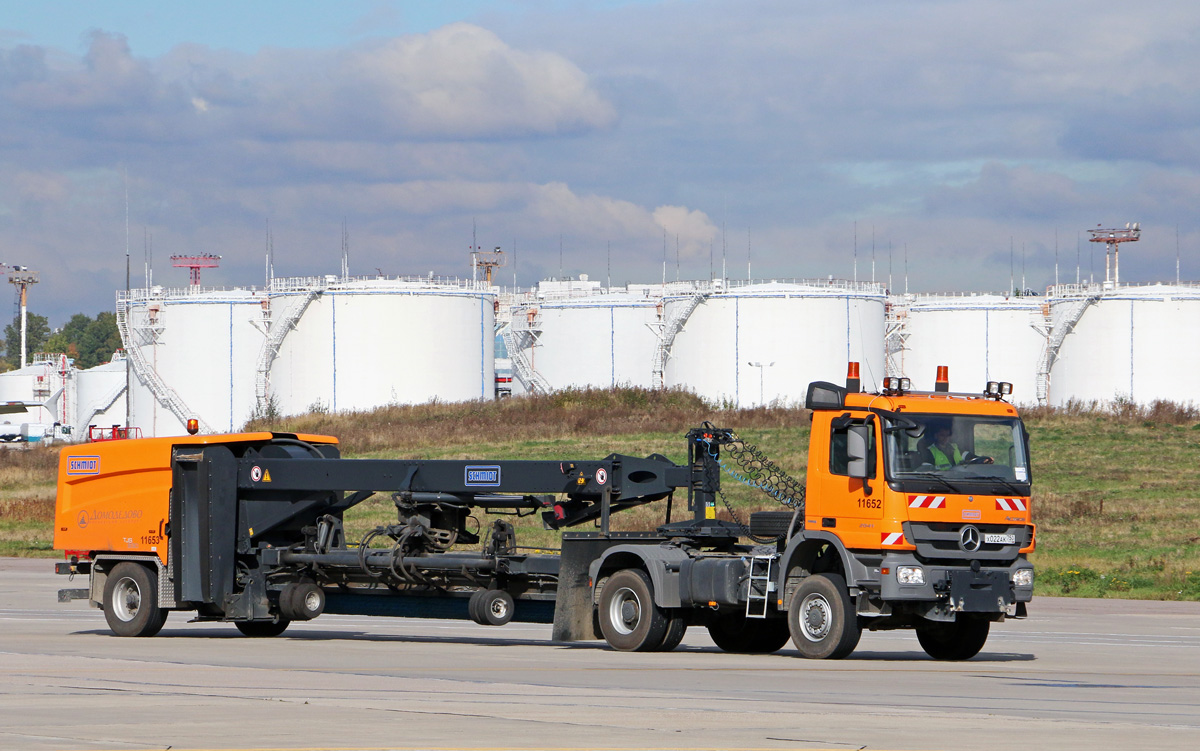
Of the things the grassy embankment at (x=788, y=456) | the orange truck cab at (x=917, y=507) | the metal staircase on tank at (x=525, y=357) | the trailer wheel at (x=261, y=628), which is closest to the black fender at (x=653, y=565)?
the grassy embankment at (x=788, y=456)

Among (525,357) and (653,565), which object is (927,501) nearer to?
(653,565)

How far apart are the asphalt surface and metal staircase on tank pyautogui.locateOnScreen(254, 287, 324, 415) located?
65.6 m

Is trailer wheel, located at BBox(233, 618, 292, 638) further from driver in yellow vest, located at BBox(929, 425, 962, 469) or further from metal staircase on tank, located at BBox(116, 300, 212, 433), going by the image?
metal staircase on tank, located at BBox(116, 300, 212, 433)

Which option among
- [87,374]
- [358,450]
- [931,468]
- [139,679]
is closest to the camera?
[139,679]

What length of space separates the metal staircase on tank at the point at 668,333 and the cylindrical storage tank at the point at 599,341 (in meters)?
1.44

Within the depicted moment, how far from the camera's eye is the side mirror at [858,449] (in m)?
16.5

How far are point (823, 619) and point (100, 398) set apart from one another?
109 meters

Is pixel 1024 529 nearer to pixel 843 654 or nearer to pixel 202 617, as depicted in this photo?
pixel 843 654

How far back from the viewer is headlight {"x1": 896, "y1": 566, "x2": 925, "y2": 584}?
53.7 feet

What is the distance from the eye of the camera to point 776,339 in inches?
3184

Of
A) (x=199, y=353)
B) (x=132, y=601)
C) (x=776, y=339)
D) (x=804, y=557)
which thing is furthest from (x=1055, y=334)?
(x=804, y=557)

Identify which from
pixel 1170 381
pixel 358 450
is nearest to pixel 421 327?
pixel 358 450

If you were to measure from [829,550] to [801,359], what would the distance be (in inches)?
2516

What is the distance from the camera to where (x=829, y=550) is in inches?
685
